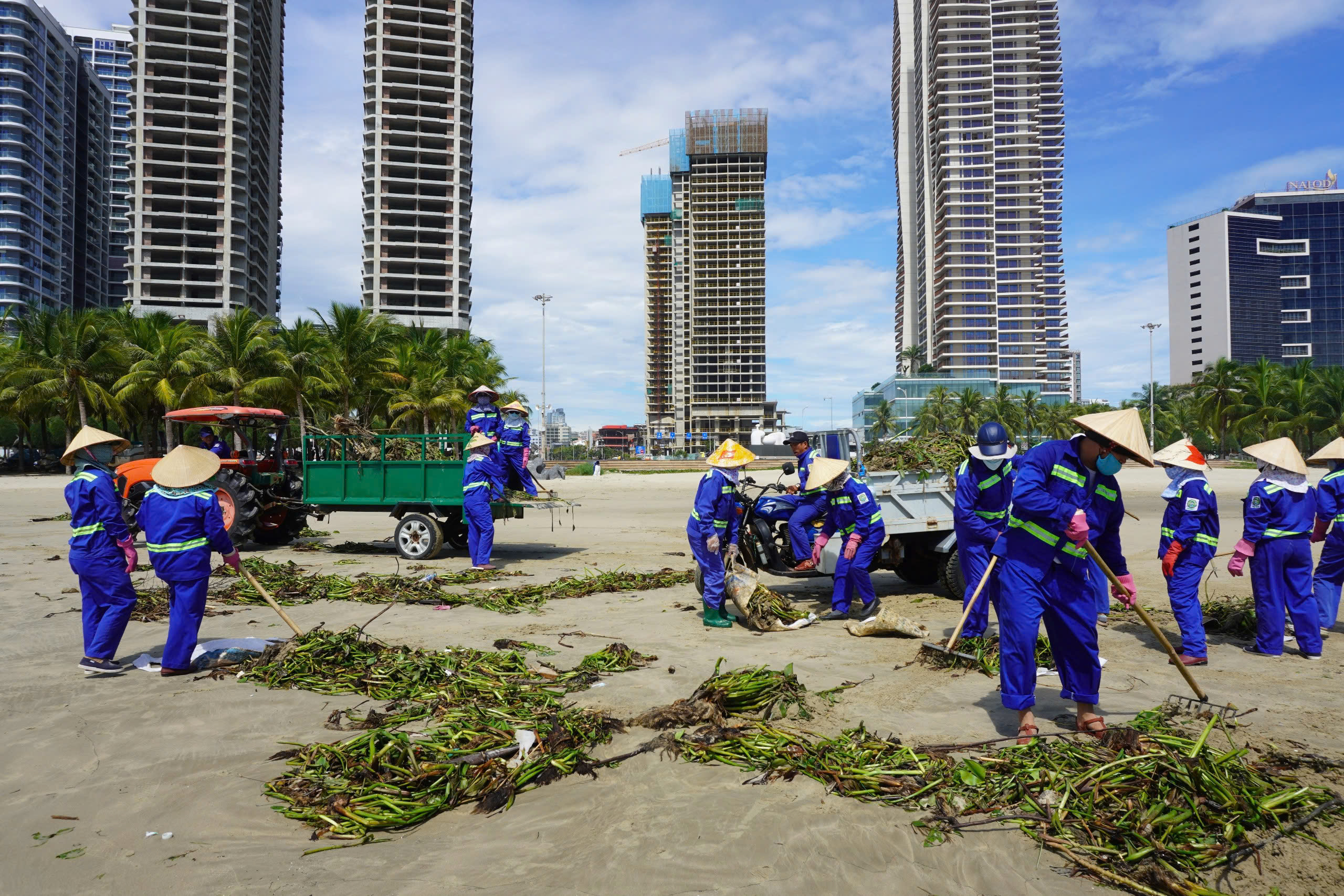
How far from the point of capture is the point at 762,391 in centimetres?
13788

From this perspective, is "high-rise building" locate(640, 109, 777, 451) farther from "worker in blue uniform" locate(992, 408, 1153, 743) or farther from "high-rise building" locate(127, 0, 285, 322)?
"worker in blue uniform" locate(992, 408, 1153, 743)

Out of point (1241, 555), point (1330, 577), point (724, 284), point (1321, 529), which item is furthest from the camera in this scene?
point (724, 284)

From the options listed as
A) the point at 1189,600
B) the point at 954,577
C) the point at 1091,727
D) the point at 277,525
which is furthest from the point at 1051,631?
the point at 277,525

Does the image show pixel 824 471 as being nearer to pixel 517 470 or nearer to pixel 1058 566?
pixel 1058 566

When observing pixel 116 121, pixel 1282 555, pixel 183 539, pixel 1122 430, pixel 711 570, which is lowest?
pixel 711 570

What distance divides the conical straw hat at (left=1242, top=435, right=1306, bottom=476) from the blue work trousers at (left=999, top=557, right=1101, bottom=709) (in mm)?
3528

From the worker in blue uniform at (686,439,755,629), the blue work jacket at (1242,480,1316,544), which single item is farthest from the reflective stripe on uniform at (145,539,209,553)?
the blue work jacket at (1242,480,1316,544)

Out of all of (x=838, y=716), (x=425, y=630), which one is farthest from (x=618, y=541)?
(x=838, y=716)

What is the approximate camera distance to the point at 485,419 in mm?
11750

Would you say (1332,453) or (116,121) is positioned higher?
(116,121)

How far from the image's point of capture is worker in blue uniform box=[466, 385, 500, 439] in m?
11.7

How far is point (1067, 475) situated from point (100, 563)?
7030 mm

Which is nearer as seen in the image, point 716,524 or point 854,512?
point 716,524

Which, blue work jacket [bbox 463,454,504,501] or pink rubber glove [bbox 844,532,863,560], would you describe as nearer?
pink rubber glove [bbox 844,532,863,560]
